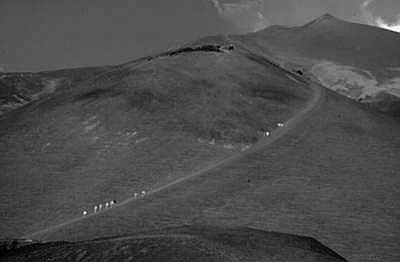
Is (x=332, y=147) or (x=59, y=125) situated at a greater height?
(x=59, y=125)

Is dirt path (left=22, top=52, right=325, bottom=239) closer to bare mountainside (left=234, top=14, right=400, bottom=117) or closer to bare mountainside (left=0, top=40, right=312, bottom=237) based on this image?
bare mountainside (left=0, top=40, right=312, bottom=237)

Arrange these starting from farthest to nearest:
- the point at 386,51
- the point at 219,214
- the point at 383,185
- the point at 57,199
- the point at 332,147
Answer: the point at 386,51, the point at 332,147, the point at 383,185, the point at 57,199, the point at 219,214

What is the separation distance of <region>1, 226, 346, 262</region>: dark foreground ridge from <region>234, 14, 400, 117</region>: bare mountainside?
282 ft

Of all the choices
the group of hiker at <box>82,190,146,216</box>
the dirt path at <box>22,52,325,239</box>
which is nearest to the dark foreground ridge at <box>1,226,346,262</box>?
the dirt path at <box>22,52,325,239</box>

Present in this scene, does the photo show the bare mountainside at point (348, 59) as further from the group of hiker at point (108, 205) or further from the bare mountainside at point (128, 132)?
the group of hiker at point (108, 205)

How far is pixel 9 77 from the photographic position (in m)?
157

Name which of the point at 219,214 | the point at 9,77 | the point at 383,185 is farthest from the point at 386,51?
the point at 219,214

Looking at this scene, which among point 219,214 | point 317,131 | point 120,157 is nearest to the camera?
point 219,214

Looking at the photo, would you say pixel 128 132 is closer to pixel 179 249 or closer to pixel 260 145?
pixel 260 145

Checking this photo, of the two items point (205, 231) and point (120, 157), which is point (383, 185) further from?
point (120, 157)

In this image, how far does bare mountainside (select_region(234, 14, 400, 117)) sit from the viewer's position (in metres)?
143

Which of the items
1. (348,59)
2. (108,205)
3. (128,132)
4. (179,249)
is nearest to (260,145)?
(128,132)

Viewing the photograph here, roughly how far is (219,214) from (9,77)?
399 ft

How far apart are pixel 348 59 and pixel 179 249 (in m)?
152
